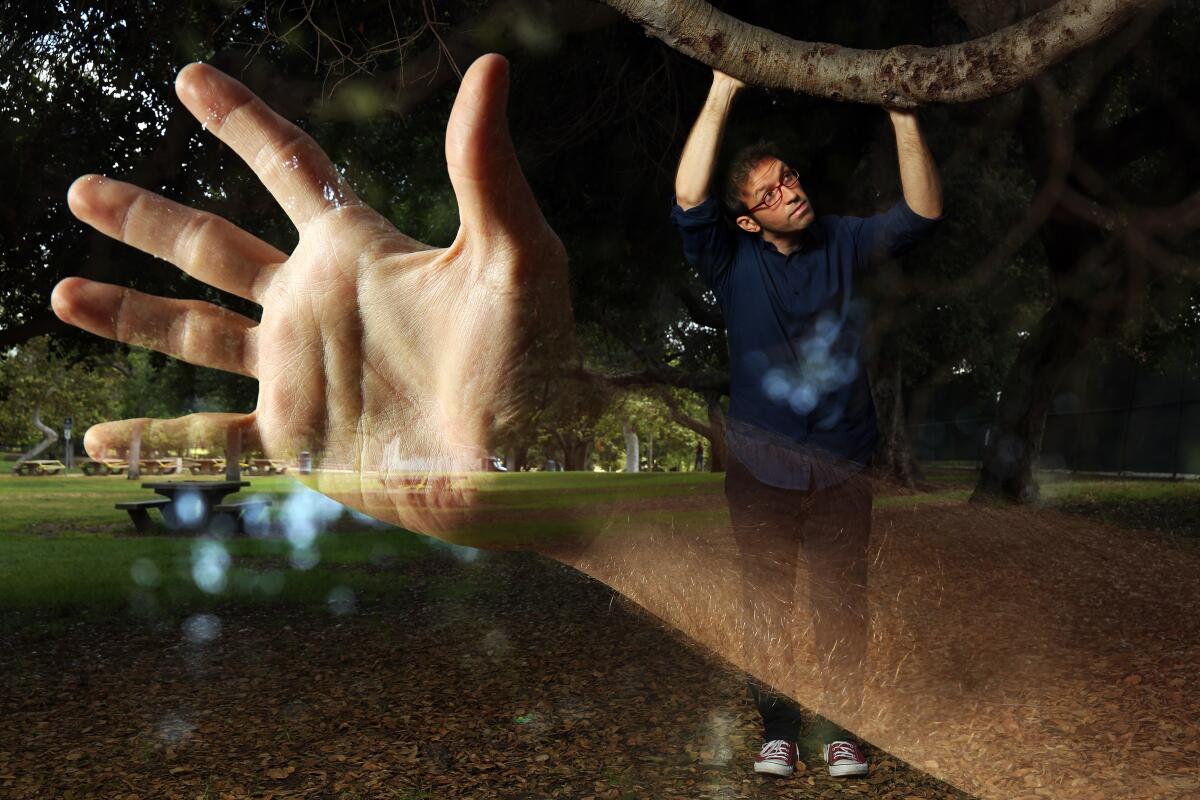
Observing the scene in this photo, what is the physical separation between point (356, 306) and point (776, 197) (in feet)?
4.22

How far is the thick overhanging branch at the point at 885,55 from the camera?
6.58ft

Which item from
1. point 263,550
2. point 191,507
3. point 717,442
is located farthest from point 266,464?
point 191,507

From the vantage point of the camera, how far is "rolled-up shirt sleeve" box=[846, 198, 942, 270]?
2320 mm

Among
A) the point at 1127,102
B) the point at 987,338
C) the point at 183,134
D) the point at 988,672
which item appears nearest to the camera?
the point at 988,672

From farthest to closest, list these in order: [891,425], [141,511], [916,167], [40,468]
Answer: [40,468]
[891,425]
[141,511]
[916,167]

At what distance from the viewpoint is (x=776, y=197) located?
247cm

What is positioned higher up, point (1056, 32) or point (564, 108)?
point (564, 108)

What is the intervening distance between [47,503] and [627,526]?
2164cm

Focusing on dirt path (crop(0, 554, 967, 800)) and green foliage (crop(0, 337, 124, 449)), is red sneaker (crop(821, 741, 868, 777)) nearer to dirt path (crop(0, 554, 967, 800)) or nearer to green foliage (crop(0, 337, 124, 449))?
dirt path (crop(0, 554, 967, 800))

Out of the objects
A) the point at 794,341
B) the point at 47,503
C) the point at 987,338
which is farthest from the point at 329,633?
the point at 987,338

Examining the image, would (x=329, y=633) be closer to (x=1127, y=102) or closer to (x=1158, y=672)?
(x=1158, y=672)

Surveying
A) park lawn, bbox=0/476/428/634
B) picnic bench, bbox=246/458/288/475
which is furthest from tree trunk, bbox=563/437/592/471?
park lawn, bbox=0/476/428/634

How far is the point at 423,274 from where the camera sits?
4.76 ft

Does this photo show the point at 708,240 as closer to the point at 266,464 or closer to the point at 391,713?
the point at 266,464
